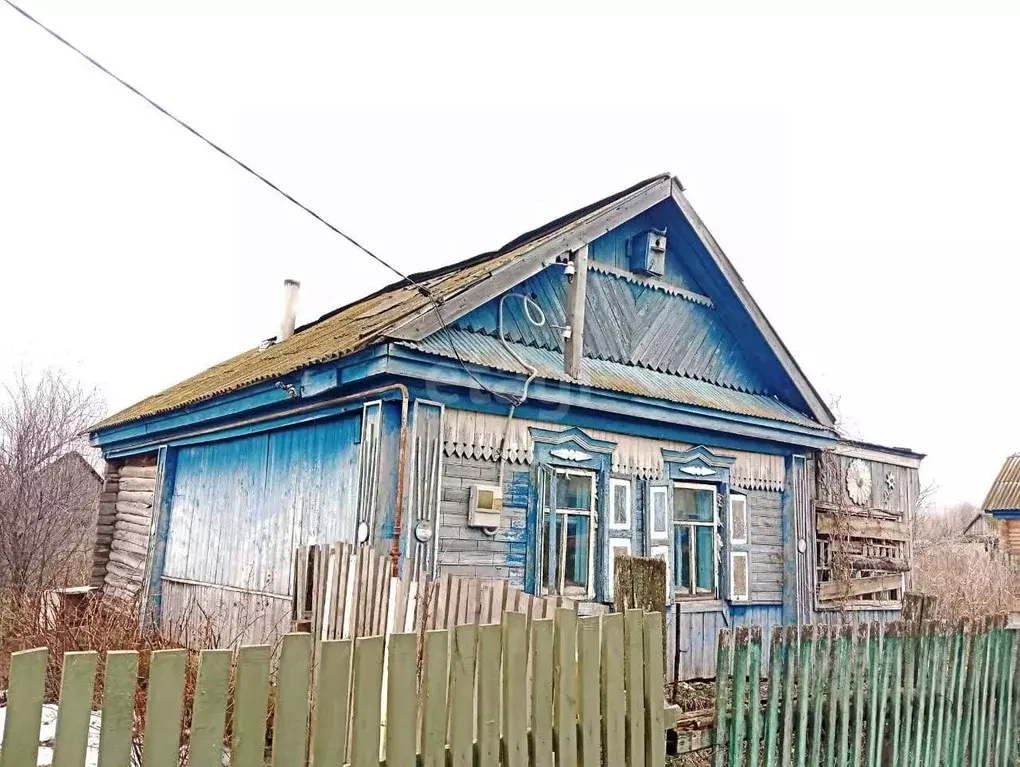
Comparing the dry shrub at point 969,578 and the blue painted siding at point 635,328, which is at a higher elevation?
the blue painted siding at point 635,328

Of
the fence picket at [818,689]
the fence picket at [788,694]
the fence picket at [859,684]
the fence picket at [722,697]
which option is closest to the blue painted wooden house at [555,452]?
the fence picket at [859,684]

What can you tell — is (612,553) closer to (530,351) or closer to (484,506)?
(484,506)

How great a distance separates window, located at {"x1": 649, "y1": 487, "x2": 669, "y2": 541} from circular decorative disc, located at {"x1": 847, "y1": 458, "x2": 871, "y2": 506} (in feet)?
13.7

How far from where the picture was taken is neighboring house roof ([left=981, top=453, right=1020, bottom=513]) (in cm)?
2986

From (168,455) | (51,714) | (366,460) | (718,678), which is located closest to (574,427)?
(366,460)

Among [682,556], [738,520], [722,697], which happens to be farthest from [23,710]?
[738,520]

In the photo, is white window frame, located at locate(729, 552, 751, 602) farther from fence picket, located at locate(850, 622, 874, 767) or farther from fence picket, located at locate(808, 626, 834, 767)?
fence picket, located at locate(808, 626, 834, 767)

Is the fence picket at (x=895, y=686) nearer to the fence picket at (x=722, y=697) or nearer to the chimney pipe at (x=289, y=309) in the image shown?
the fence picket at (x=722, y=697)

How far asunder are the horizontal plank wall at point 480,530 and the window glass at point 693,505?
245 centimetres

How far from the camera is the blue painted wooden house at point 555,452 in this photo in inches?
305

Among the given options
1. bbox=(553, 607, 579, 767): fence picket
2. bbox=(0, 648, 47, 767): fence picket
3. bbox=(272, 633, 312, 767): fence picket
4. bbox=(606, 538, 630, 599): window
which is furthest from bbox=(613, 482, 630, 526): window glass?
bbox=(0, 648, 47, 767): fence picket

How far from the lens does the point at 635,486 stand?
9.43m

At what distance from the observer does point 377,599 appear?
5.68m

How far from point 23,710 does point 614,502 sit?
7425mm
